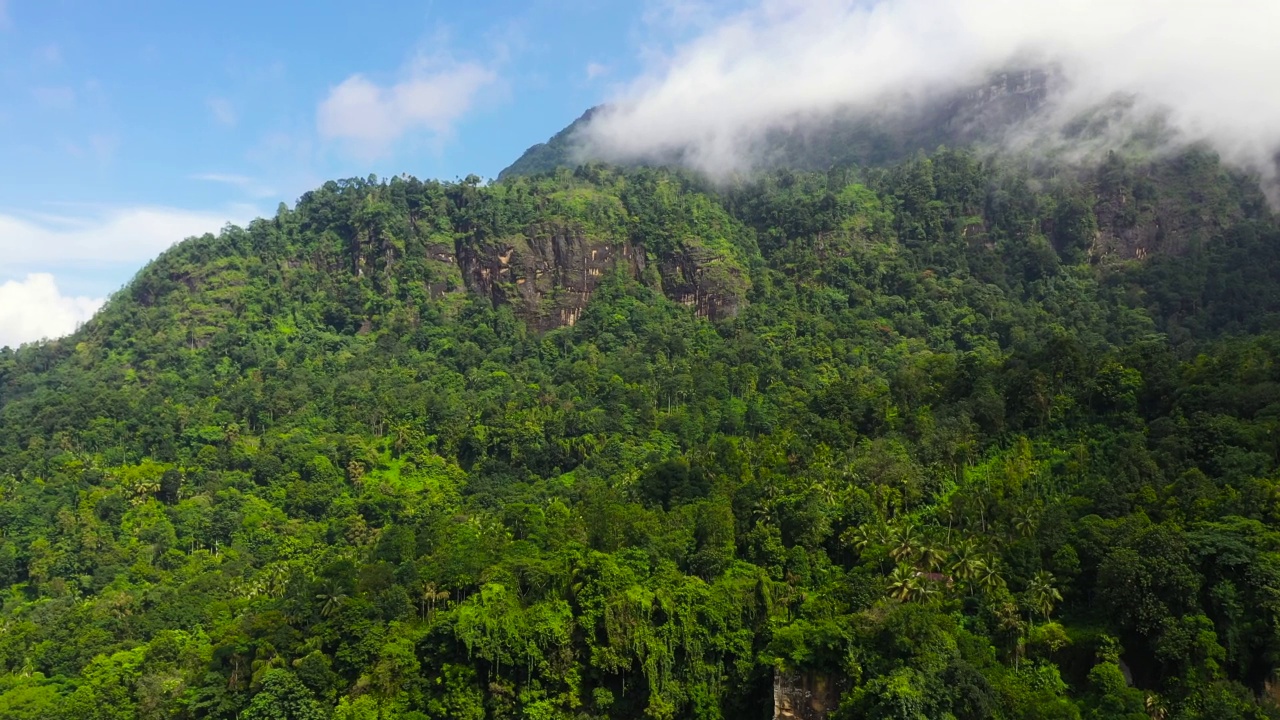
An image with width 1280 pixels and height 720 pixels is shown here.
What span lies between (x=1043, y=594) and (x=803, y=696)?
1267 centimetres

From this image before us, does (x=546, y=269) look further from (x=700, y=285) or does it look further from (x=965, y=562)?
(x=965, y=562)

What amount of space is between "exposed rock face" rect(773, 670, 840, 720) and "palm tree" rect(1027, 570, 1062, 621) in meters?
10.5

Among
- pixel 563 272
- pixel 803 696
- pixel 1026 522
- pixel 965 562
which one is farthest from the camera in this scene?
pixel 563 272

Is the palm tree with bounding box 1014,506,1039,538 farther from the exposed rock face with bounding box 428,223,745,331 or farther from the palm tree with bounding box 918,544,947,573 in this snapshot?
the exposed rock face with bounding box 428,223,745,331

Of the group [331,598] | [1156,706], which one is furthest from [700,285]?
[1156,706]

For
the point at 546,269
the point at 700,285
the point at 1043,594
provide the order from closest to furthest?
the point at 1043,594, the point at 700,285, the point at 546,269

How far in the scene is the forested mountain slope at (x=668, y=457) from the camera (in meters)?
46.8

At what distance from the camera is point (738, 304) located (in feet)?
424

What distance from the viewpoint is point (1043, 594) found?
46.6m

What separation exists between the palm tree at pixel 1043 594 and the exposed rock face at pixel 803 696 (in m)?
10.5

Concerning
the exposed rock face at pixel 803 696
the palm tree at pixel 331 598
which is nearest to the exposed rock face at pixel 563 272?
the palm tree at pixel 331 598

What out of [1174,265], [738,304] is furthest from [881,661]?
[1174,265]

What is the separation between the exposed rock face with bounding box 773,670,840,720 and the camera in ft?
148

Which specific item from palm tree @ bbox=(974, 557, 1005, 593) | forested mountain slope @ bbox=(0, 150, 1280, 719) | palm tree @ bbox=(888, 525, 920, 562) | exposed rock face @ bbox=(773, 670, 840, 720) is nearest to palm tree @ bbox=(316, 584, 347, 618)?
forested mountain slope @ bbox=(0, 150, 1280, 719)
